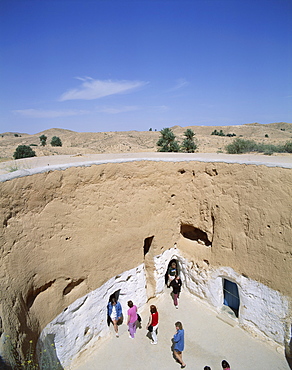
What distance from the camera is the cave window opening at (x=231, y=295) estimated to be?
7.09 m

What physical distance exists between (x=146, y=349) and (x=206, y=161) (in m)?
5.53

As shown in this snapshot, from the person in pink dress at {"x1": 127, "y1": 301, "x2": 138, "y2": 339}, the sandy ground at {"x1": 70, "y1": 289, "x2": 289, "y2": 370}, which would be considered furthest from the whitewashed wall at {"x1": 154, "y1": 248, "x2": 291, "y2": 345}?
the person in pink dress at {"x1": 127, "y1": 301, "x2": 138, "y2": 339}

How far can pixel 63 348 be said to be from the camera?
5473mm

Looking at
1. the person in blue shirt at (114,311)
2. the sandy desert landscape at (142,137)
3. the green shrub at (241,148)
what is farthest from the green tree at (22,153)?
the green shrub at (241,148)

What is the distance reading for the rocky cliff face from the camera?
4.58 metres

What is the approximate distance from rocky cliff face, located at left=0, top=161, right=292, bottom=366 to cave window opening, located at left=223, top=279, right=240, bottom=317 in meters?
0.74

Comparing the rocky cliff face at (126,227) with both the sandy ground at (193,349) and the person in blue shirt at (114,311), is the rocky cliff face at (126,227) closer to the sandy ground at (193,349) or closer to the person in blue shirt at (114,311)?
the person in blue shirt at (114,311)

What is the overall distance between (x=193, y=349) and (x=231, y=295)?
1.96 metres

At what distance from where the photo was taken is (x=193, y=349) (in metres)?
6.24

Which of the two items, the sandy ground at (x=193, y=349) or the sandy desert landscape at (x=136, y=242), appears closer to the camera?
the sandy desert landscape at (x=136, y=242)

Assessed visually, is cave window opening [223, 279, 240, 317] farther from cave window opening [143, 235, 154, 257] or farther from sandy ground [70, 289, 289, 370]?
cave window opening [143, 235, 154, 257]

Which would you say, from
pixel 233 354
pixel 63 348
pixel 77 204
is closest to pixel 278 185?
pixel 233 354

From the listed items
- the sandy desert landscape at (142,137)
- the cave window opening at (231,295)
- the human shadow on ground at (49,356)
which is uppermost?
the sandy desert landscape at (142,137)

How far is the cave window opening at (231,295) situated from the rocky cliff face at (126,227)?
74 centimetres
